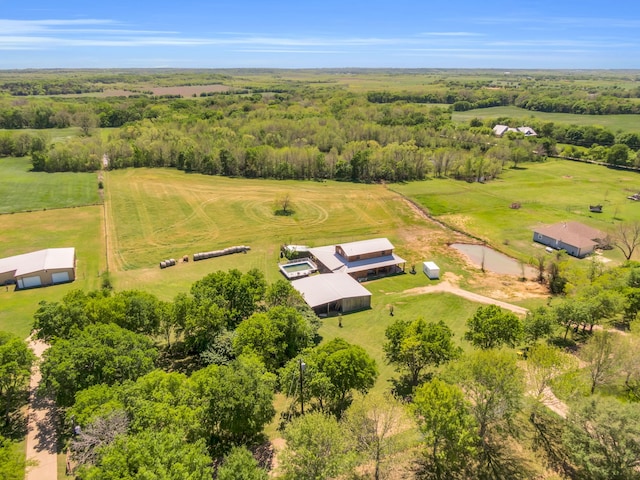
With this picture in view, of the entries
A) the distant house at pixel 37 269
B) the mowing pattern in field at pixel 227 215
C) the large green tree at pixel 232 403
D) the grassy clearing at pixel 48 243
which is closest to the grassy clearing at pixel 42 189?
the grassy clearing at pixel 48 243

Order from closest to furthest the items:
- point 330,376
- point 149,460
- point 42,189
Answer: point 149,460 → point 330,376 → point 42,189

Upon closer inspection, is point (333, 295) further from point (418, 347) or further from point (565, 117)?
point (565, 117)

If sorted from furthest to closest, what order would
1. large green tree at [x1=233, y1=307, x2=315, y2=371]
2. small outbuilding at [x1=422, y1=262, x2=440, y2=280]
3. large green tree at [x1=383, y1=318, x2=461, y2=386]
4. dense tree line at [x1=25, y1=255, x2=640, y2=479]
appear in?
1. small outbuilding at [x1=422, y1=262, x2=440, y2=280]
2. large green tree at [x1=233, y1=307, x2=315, y2=371]
3. large green tree at [x1=383, y1=318, x2=461, y2=386]
4. dense tree line at [x1=25, y1=255, x2=640, y2=479]

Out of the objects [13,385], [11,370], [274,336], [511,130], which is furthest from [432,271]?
[511,130]

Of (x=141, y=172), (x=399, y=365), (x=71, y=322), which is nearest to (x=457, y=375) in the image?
(x=399, y=365)

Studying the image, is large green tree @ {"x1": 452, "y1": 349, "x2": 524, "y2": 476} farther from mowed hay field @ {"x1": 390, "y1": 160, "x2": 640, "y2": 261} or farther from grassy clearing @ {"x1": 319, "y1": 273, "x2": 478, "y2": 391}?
mowed hay field @ {"x1": 390, "y1": 160, "x2": 640, "y2": 261}

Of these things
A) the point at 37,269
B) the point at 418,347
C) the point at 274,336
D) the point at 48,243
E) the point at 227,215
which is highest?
the point at 274,336

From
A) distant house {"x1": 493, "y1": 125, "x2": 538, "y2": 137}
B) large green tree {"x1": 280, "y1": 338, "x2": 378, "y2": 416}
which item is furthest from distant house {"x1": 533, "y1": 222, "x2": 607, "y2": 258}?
distant house {"x1": 493, "y1": 125, "x2": 538, "y2": 137}

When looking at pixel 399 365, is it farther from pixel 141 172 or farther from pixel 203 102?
pixel 203 102
